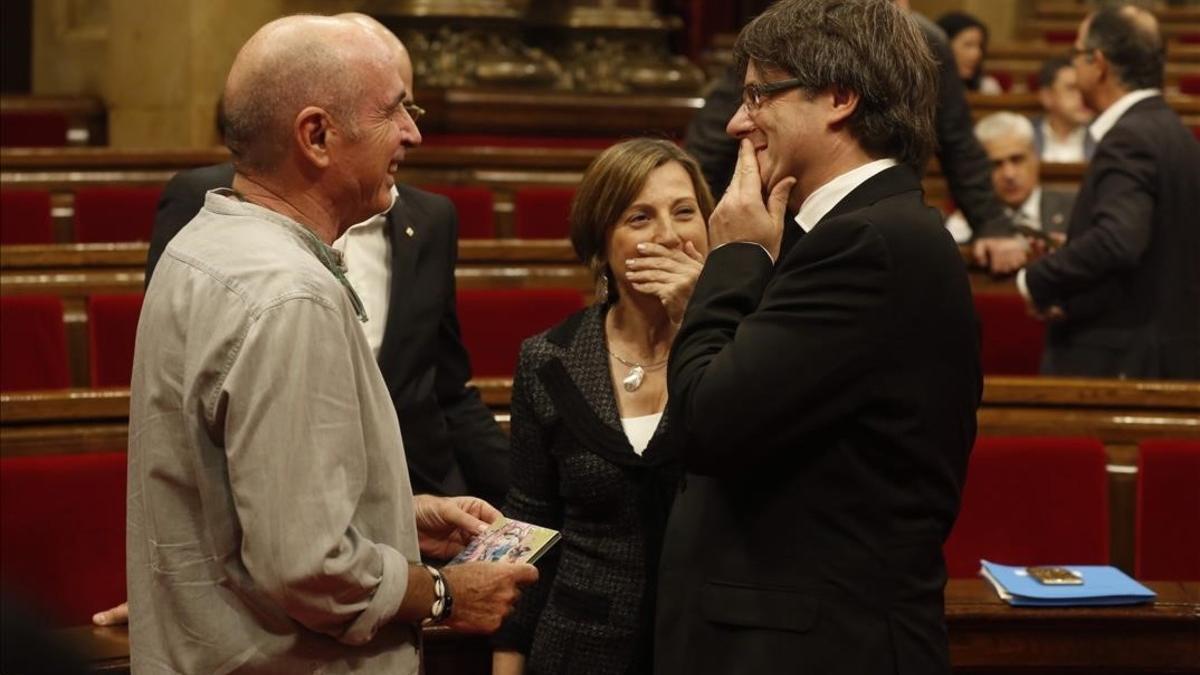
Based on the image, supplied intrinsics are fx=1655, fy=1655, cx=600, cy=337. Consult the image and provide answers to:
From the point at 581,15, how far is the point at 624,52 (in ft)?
0.90

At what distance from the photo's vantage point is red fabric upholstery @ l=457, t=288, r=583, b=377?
173 inches

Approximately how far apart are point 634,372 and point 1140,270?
2308mm

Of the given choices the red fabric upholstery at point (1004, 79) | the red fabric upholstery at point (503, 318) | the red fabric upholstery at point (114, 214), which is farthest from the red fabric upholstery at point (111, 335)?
the red fabric upholstery at point (1004, 79)

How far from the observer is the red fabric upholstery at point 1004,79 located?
1044 cm

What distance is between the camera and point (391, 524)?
1.77 meters

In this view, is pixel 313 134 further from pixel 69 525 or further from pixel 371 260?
pixel 69 525

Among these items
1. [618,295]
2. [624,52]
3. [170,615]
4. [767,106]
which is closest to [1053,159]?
[624,52]

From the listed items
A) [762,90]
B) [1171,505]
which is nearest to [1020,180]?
[1171,505]

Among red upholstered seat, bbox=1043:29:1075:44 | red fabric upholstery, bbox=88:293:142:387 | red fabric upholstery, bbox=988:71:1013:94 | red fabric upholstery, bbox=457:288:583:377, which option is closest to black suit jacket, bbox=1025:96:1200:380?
red fabric upholstery, bbox=457:288:583:377

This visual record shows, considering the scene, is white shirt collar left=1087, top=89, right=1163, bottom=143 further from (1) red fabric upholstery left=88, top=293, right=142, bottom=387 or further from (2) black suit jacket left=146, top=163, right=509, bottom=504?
(1) red fabric upholstery left=88, top=293, right=142, bottom=387

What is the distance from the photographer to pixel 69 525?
2838mm

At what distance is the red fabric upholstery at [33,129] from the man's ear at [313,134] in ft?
20.8

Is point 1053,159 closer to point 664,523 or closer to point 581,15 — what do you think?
point 581,15

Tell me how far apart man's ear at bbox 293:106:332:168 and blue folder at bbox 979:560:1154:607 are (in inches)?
56.0
